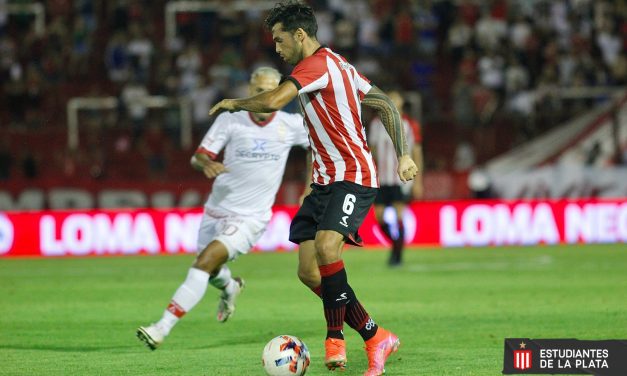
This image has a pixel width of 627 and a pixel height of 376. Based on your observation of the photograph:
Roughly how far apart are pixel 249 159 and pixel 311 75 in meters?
2.67

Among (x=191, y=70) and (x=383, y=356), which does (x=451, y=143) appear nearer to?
(x=191, y=70)

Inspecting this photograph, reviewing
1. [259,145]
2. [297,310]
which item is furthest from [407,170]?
[297,310]

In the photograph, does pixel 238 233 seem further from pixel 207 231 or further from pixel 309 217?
pixel 309 217

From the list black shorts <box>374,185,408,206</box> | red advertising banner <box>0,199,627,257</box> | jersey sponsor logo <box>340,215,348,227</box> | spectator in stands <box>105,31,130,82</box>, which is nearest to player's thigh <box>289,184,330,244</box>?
jersey sponsor logo <box>340,215,348,227</box>

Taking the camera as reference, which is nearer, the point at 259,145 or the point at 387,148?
the point at 259,145

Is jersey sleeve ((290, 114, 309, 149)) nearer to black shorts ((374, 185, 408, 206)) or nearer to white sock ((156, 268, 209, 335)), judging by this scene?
white sock ((156, 268, 209, 335))

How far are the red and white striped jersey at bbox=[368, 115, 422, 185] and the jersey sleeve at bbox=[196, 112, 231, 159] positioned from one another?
17.5ft

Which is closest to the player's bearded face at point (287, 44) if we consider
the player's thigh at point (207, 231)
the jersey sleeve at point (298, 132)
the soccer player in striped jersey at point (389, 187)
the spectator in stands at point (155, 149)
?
the jersey sleeve at point (298, 132)

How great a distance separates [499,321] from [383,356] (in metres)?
2.90

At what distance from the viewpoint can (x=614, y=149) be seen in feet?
67.5

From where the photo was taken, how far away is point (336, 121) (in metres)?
7.39

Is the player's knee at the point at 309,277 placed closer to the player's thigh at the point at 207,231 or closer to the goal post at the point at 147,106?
the player's thigh at the point at 207,231

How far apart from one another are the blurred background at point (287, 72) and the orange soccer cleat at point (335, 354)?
12306 millimetres

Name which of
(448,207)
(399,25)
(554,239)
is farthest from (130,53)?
(554,239)
